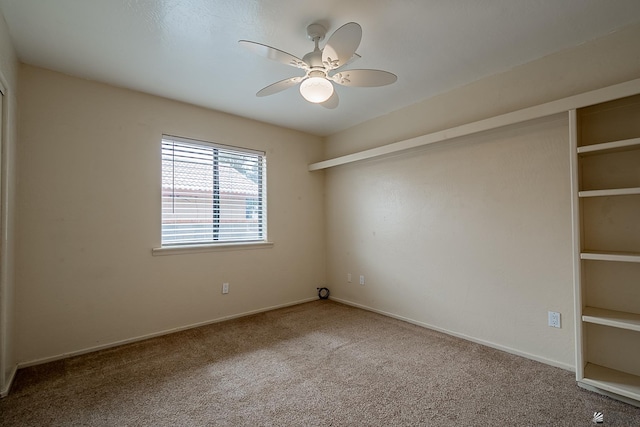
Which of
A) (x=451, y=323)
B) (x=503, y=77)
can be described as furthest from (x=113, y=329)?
(x=503, y=77)

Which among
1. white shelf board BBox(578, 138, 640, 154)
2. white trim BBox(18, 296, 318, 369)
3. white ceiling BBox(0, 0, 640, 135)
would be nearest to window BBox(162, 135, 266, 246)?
white ceiling BBox(0, 0, 640, 135)

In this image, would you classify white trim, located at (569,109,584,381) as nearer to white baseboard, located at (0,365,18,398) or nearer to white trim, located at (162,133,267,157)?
white trim, located at (162,133,267,157)

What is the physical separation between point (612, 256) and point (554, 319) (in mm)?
721

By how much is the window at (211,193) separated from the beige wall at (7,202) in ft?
3.64

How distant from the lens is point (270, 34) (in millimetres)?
2059

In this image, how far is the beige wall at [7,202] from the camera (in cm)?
193

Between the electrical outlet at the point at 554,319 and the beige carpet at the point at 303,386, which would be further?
the electrical outlet at the point at 554,319

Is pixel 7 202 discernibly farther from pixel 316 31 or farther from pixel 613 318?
pixel 613 318

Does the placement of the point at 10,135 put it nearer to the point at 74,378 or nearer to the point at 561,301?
the point at 74,378

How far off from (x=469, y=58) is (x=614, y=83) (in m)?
0.95

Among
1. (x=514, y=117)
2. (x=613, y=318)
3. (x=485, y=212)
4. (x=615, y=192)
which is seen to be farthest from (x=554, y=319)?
(x=514, y=117)

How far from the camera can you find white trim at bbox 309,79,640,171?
1865 millimetres

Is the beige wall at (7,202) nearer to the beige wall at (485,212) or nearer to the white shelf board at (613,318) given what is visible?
the beige wall at (485,212)

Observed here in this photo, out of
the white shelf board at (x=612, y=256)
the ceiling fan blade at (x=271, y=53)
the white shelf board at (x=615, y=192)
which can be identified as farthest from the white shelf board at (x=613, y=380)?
the ceiling fan blade at (x=271, y=53)
